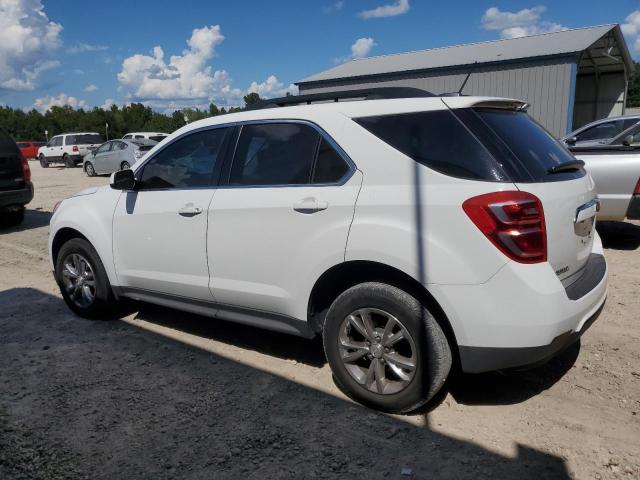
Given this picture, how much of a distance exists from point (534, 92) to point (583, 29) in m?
4.36

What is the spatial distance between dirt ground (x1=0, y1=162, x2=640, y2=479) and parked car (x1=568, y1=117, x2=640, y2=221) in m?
2.39

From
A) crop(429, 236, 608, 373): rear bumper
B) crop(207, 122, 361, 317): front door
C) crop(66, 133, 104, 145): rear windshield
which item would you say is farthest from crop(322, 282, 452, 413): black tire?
crop(66, 133, 104, 145): rear windshield

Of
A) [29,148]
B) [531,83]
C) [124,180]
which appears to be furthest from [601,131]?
[29,148]

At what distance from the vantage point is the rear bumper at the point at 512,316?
2.58 metres

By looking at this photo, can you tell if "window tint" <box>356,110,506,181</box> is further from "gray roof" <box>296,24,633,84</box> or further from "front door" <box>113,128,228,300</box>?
"gray roof" <box>296,24,633,84</box>

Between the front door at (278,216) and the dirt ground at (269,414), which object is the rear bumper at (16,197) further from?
the front door at (278,216)

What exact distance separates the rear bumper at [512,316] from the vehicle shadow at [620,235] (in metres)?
5.10

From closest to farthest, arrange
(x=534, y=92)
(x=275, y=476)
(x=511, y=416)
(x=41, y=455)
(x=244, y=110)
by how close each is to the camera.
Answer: (x=275, y=476), (x=41, y=455), (x=511, y=416), (x=244, y=110), (x=534, y=92)

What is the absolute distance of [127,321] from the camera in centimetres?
485

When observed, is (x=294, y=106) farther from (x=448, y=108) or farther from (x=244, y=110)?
(x=448, y=108)

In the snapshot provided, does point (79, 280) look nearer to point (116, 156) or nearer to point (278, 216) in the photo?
point (278, 216)

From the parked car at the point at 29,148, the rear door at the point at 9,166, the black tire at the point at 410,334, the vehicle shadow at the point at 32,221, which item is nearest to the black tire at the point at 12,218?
the vehicle shadow at the point at 32,221

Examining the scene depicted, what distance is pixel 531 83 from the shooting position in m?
18.5

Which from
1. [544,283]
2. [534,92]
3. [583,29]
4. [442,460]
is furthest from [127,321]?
[583,29]
